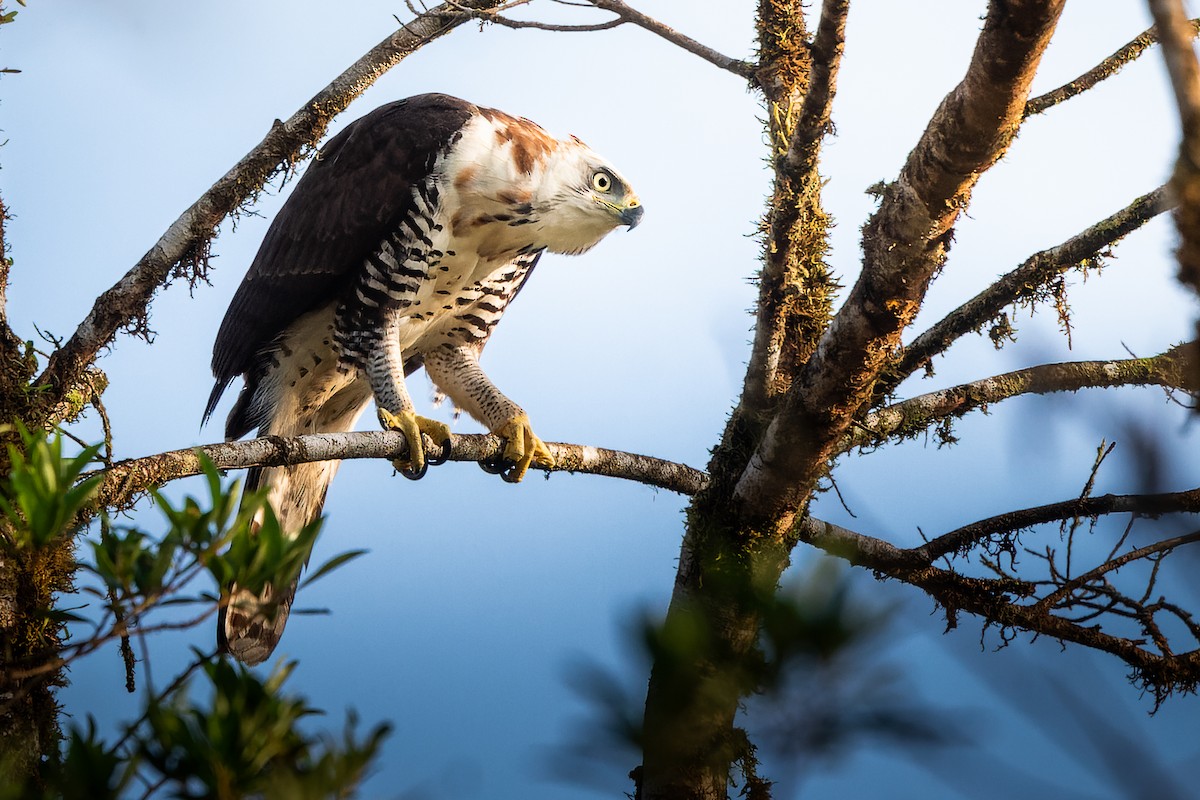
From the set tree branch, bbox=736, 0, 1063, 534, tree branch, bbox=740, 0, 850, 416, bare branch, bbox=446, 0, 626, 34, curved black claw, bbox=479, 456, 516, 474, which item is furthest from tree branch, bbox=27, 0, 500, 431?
tree branch, bbox=736, 0, 1063, 534

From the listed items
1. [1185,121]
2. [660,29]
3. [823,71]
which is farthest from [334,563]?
[660,29]

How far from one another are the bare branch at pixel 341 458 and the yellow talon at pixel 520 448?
0.17 ft

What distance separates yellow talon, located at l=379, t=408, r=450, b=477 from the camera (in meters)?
4.10

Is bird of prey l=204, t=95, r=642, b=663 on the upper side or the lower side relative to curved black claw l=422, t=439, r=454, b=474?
upper

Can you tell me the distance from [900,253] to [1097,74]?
4.72ft

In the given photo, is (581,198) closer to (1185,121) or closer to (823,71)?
(823,71)

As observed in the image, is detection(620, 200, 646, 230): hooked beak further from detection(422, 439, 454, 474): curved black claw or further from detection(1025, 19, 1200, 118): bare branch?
detection(1025, 19, 1200, 118): bare branch

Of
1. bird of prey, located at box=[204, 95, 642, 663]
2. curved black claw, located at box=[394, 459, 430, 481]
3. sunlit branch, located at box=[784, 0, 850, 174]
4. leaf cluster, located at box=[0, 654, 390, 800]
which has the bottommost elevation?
leaf cluster, located at box=[0, 654, 390, 800]

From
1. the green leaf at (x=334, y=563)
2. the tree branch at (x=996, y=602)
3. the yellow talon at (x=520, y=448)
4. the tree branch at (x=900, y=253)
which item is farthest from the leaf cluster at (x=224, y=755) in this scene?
the yellow talon at (x=520, y=448)

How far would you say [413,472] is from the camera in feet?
13.9

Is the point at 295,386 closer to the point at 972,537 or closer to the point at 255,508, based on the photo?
the point at 972,537

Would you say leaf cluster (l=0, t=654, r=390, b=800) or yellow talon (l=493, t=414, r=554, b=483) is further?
yellow talon (l=493, t=414, r=554, b=483)

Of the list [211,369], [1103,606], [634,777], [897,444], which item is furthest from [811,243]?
[211,369]

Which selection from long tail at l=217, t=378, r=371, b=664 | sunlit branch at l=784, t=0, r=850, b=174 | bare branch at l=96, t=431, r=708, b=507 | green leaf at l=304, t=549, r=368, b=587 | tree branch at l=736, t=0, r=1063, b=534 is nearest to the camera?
green leaf at l=304, t=549, r=368, b=587
